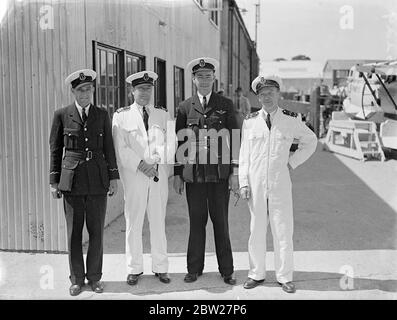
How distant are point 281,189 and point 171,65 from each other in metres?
6.13

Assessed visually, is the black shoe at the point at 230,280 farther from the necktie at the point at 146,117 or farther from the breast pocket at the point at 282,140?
the necktie at the point at 146,117

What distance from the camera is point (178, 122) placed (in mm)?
4312

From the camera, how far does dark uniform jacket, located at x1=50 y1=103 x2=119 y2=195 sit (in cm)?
397

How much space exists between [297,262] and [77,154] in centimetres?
246

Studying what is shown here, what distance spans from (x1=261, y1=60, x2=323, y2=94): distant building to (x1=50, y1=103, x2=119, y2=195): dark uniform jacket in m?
39.9

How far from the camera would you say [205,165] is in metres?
4.21

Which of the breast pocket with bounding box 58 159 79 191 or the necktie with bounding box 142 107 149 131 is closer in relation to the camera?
the breast pocket with bounding box 58 159 79 191

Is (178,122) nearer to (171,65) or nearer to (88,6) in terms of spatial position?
(88,6)

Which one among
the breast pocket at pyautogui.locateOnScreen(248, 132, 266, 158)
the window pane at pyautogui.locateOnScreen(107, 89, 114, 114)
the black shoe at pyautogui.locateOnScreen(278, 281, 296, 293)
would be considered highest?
the window pane at pyautogui.locateOnScreen(107, 89, 114, 114)

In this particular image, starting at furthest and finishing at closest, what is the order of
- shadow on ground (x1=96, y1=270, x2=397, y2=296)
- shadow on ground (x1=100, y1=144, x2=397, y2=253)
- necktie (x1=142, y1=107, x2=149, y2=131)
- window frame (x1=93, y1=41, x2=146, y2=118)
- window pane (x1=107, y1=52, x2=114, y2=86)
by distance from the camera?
window pane (x1=107, y1=52, x2=114, y2=86) → window frame (x1=93, y1=41, x2=146, y2=118) → shadow on ground (x1=100, y1=144, x2=397, y2=253) → necktie (x1=142, y1=107, x2=149, y2=131) → shadow on ground (x1=96, y1=270, x2=397, y2=296)

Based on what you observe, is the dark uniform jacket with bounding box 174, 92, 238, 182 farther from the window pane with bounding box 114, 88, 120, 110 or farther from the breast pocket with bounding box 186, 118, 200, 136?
the window pane with bounding box 114, 88, 120, 110

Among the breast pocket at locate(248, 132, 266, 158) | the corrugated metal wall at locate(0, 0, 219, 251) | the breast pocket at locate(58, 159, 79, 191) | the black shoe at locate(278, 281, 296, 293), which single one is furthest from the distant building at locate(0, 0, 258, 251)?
the black shoe at locate(278, 281, 296, 293)

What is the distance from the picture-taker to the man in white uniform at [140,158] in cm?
422

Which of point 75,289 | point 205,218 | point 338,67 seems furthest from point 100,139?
point 338,67
